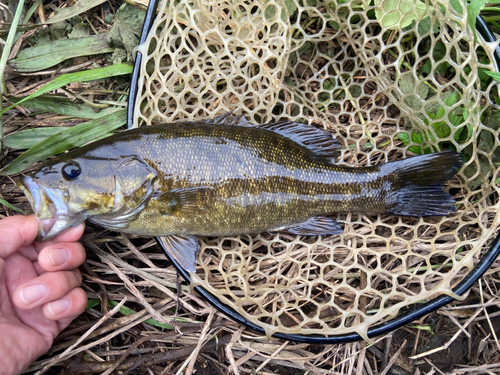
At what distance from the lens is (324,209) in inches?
118

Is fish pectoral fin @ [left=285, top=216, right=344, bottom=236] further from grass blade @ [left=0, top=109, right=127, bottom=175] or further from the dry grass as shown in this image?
grass blade @ [left=0, top=109, right=127, bottom=175]

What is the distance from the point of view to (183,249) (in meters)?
2.92

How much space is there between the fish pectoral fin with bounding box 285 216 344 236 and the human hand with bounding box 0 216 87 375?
173 cm

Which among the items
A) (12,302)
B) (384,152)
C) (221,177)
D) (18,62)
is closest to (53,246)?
(12,302)

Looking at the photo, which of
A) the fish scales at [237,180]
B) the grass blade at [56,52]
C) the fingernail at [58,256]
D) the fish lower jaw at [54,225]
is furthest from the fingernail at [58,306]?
the grass blade at [56,52]

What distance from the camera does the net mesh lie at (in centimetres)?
297

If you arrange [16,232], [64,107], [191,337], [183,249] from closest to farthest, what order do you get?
[16,232]
[183,249]
[191,337]
[64,107]

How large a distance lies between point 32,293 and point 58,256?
297 millimetres

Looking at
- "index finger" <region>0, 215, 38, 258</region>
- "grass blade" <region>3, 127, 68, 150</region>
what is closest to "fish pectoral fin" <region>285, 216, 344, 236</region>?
"index finger" <region>0, 215, 38, 258</region>

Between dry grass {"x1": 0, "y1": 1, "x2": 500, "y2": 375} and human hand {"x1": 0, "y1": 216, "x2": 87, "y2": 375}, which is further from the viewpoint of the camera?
dry grass {"x1": 0, "y1": 1, "x2": 500, "y2": 375}

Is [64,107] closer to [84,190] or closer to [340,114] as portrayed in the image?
[84,190]

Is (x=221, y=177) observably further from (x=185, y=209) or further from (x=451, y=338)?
(x=451, y=338)

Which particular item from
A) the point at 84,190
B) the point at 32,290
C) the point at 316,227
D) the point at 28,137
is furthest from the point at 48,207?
the point at 316,227

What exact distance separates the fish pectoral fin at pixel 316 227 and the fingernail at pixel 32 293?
6.28ft
